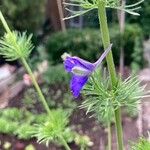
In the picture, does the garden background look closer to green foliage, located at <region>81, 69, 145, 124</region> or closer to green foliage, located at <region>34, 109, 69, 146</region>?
green foliage, located at <region>34, 109, 69, 146</region>

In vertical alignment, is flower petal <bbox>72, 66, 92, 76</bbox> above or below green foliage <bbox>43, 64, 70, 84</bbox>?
above

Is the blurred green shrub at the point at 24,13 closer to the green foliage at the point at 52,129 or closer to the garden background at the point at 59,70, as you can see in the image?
the garden background at the point at 59,70

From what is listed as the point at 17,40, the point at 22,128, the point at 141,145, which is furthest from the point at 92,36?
the point at 141,145

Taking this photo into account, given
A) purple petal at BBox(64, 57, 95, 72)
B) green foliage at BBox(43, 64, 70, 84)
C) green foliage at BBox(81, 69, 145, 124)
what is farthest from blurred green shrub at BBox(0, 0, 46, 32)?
purple petal at BBox(64, 57, 95, 72)

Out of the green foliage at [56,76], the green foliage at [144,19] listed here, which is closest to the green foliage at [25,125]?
the green foliage at [56,76]

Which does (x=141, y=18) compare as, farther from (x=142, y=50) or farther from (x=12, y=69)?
(x=12, y=69)

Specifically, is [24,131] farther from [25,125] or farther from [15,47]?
[15,47]

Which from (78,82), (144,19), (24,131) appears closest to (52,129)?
(78,82)
